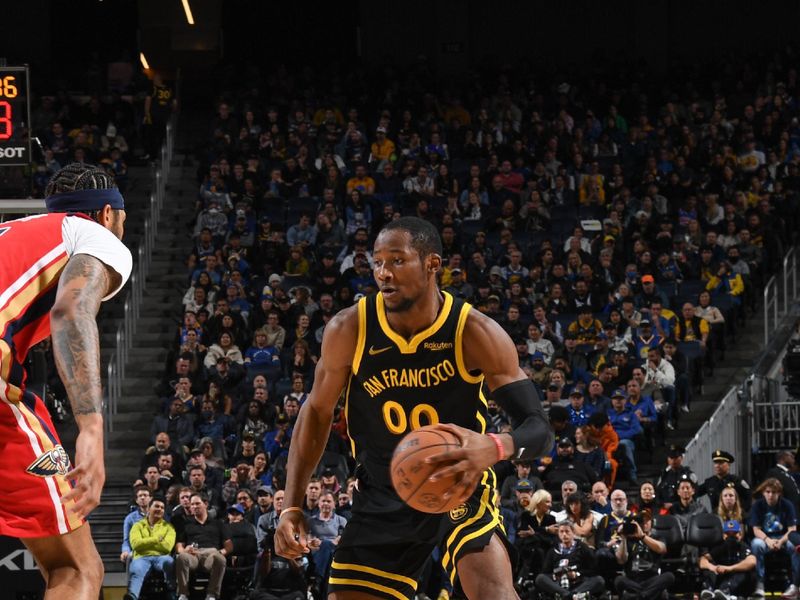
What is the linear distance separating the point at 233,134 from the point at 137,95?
2.63 meters

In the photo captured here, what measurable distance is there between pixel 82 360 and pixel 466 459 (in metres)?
1.42

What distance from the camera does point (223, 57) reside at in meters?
28.2

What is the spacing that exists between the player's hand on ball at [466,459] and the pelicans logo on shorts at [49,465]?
4.09 feet

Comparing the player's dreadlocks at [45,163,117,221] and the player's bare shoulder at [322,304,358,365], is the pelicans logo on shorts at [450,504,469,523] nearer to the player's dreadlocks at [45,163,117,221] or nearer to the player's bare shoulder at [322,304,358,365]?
the player's bare shoulder at [322,304,358,365]

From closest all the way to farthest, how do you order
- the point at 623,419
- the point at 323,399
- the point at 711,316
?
the point at 323,399 → the point at 623,419 → the point at 711,316

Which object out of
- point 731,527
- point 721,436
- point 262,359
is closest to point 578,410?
point 721,436

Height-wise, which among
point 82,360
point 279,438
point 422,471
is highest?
point 82,360

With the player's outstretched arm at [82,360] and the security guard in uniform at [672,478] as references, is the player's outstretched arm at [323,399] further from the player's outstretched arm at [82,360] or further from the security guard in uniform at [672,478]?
the security guard in uniform at [672,478]

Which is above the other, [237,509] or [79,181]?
[79,181]

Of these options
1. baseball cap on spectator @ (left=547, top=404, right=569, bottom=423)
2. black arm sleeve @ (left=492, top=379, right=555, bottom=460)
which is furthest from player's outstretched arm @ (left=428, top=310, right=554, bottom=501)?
baseball cap on spectator @ (left=547, top=404, right=569, bottom=423)

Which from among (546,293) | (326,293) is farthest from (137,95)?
(546,293)

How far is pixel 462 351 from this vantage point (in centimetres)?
572

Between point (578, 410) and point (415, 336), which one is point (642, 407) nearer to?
point (578, 410)

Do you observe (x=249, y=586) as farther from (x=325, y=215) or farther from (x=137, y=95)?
(x=137, y=95)
